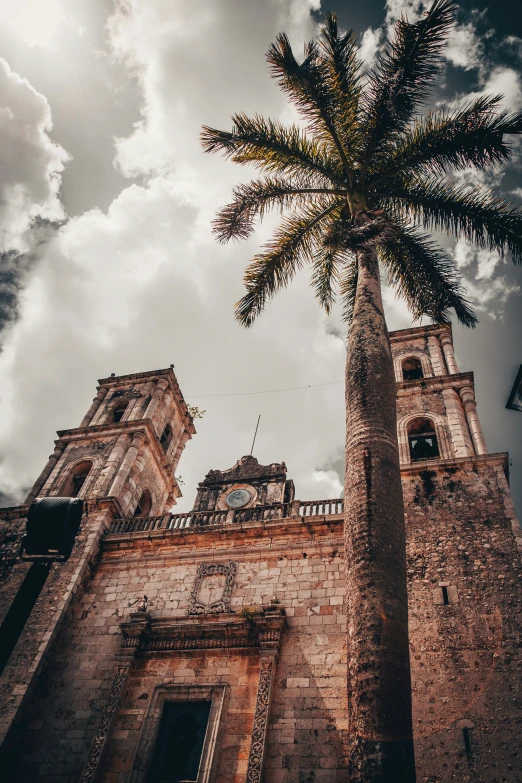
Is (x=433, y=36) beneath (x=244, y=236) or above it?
above

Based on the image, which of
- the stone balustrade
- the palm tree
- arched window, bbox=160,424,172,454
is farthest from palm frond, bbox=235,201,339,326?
arched window, bbox=160,424,172,454

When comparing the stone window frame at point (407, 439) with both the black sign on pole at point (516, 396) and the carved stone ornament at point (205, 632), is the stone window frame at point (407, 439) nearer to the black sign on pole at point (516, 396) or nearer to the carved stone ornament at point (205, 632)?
the carved stone ornament at point (205, 632)

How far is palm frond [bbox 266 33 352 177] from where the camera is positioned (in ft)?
36.0

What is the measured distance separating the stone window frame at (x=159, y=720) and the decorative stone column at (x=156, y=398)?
1161 centimetres

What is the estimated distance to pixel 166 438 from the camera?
Answer: 24422 millimetres

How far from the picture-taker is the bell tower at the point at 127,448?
64.7ft

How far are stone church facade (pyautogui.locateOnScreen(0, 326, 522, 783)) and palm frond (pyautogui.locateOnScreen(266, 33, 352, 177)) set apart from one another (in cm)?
917

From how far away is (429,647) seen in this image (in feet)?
37.9

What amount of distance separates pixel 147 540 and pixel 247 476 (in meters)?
6.11

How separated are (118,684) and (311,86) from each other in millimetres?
14004

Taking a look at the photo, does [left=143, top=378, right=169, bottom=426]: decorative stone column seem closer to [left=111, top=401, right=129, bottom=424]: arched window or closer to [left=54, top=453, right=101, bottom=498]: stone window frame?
[left=111, top=401, right=129, bottom=424]: arched window

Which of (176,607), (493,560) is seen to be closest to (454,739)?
(493,560)

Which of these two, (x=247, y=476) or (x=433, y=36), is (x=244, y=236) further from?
(x=247, y=476)

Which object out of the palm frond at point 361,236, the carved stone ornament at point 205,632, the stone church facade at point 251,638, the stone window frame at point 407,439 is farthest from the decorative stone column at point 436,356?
the carved stone ornament at point 205,632
